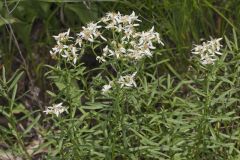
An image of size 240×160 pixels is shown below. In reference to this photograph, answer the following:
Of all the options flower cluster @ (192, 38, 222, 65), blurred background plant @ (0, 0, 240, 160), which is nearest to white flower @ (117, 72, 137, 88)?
blurred background plant @ (0, 0, 240, 160)

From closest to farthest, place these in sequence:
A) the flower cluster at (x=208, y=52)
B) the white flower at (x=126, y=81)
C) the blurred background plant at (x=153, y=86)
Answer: the white flower at (x=126, y=81) → the flower cluster at (x=208, y=52) → the blurred background plant at (x=153, y=86)

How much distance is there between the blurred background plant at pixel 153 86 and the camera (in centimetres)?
293

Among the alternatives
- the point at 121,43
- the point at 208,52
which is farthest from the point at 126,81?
the point at 208,52

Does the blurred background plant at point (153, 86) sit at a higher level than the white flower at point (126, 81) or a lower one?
lower

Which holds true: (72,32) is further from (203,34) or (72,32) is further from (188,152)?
(188,152)

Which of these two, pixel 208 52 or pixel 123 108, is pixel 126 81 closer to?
pixel 123 108

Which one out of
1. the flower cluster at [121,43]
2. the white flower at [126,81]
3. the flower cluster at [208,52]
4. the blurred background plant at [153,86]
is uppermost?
the flower cluster at [121,43]

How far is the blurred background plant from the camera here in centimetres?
293

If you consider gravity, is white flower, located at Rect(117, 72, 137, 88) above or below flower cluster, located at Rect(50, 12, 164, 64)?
below

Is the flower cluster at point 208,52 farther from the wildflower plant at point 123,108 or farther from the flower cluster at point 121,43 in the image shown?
the flower cluster at point 121,43

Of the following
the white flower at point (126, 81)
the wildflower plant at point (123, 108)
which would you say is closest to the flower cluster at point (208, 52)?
the wildflower plant at point (123, 108)

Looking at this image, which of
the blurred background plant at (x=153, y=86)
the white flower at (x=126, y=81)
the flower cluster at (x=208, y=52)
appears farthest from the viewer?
the blurred background plant at (x=153, y=86)

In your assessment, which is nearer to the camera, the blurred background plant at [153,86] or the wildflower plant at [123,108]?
the wildflower plant at [123,108]

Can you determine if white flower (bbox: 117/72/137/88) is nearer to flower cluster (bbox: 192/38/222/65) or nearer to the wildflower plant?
the wildflower plant
